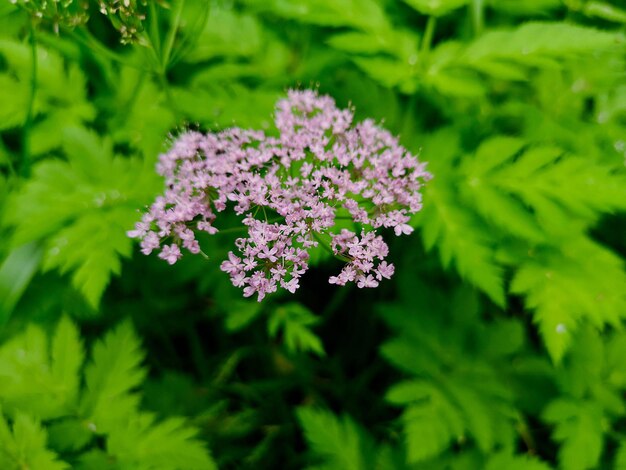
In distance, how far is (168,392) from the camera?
289 centimetres

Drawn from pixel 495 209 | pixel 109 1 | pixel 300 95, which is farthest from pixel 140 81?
pixel 495 209

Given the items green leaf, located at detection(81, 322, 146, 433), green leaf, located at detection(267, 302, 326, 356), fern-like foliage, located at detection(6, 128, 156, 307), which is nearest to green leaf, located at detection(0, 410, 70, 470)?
green leaf, located at detection(81, 322, 146, 433)

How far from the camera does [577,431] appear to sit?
2.54 meters

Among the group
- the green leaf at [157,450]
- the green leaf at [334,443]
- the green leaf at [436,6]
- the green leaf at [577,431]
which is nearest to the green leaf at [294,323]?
the green leaf at [334,443]

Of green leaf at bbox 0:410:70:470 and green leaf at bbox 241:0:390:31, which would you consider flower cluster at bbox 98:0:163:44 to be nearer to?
green leaf at bbox 241:0:390:31

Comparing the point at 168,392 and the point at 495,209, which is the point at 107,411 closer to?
the point at 168,392

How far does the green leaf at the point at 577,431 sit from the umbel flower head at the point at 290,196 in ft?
4.41

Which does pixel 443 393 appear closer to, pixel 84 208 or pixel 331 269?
pixel 331 269

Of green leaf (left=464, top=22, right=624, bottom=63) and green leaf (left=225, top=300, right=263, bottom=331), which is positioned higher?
green leaf (left=464, top=22, right=624, bottom=63)

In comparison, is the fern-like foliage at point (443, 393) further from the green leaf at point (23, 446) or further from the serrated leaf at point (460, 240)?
the green leaf at point (23, 446)

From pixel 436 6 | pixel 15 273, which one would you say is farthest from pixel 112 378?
pixel 436 6

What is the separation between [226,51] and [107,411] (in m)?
1.93

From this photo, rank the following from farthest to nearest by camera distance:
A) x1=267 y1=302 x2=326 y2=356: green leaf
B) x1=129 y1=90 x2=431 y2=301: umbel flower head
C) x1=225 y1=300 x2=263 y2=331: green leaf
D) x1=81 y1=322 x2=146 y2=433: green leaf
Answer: x1=225 y1=300 x2=263 y2=331: green leaf < x1=267 y1=302 x2=326 y2=356: green leaf < x1=81 y1=322 x2=146 y2=433: green leaf < x1=129 y1=90 x2=431 y2=301: umbel flower head

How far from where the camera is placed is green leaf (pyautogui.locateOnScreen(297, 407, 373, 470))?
2.52 m
